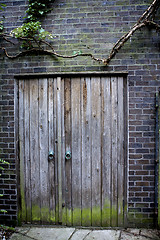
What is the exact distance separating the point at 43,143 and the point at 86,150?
0.67 meters

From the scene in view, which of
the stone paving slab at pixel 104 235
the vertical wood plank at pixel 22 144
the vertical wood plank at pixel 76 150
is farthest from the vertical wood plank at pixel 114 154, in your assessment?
the vertical wood plank at pixel 22 144

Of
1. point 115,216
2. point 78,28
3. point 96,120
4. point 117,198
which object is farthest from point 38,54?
point 115,216

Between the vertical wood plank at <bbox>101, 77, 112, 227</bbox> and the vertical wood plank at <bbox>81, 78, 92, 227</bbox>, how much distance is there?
21cm

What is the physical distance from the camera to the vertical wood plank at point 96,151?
2904mm

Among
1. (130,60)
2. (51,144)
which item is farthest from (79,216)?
(130,60)

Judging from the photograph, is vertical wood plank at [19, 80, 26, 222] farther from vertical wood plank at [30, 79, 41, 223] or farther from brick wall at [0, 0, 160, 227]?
A: brick wall at [0, 0, 160, 227]

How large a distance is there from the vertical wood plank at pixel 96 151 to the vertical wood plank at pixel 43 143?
2.36ft

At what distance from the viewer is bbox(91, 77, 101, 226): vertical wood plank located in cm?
290

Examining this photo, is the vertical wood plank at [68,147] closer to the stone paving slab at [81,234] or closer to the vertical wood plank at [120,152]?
the stone paving slab at [81,234]

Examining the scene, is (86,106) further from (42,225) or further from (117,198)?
(42,225)

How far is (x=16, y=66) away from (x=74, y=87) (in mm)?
942

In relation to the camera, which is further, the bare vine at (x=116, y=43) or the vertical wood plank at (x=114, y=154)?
the vertical wood plank at (x=114, y=154)

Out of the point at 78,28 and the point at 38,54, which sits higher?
the point at 78,28

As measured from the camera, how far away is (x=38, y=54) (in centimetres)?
291
